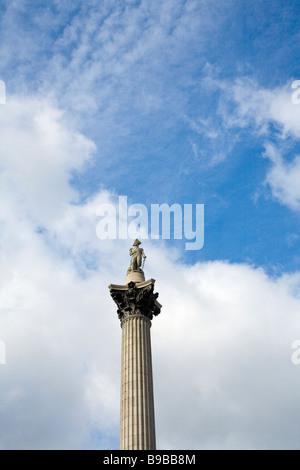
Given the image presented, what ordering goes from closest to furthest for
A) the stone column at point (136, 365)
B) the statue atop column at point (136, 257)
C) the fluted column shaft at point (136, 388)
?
the fluted column shaft at point (136, 388) < the stone column at point (136, 365) < the statue atop column at point (136, 257)

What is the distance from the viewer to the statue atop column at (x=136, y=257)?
40562 mm

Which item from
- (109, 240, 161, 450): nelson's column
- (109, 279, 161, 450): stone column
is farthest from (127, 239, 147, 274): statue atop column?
(109, 279, 161, 450): stone column

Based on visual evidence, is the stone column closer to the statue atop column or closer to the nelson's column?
the nelson's column

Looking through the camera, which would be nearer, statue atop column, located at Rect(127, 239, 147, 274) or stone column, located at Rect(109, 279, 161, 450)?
stone column, located at Rect(109, 279, 161, 450)

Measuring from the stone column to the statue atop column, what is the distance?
9.31ft

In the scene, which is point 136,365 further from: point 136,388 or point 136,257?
point 136,257

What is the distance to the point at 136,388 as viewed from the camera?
3294 centimetres

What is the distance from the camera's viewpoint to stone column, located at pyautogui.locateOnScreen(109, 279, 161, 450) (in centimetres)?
3109

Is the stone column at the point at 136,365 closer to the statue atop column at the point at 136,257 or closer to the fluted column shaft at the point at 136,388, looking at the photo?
the fluted column shaft at the point at 136,388

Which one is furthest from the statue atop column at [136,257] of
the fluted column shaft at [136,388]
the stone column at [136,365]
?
the fluted column shaft at [136,388]

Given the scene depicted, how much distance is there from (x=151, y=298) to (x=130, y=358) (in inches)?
197
